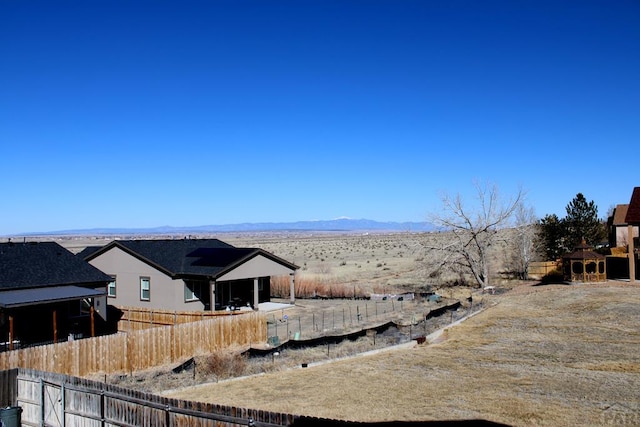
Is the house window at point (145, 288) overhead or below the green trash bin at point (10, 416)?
overhead

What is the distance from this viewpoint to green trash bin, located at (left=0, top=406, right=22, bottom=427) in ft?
45.6

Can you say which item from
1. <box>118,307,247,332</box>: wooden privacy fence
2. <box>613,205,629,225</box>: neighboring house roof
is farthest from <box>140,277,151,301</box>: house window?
<box>613,205,629,225</box>: neighboring house roof

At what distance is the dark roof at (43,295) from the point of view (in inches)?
945

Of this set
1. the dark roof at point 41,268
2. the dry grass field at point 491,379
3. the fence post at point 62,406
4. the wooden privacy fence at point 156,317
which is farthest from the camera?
the wooden privacy fence at point 156,317

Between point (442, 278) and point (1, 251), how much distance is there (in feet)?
118

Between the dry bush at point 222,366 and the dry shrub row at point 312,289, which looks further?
the dry shrub row at point 312,289

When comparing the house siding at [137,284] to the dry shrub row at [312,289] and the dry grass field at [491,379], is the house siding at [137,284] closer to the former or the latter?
the dry shrub row at [312,289]

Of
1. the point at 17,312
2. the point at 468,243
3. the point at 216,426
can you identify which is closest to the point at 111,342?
the point at 17,312

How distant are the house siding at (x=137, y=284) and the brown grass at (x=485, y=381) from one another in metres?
16.5

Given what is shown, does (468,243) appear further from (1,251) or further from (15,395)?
(15,395)

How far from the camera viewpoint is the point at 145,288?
35969 mm

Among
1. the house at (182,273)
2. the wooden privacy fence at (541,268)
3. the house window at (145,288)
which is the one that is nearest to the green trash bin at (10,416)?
the house at (182,273)

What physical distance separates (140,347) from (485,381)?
12259mm

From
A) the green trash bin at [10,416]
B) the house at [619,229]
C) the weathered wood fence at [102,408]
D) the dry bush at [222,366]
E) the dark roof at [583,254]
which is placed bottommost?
the dry bush at [222,366]
